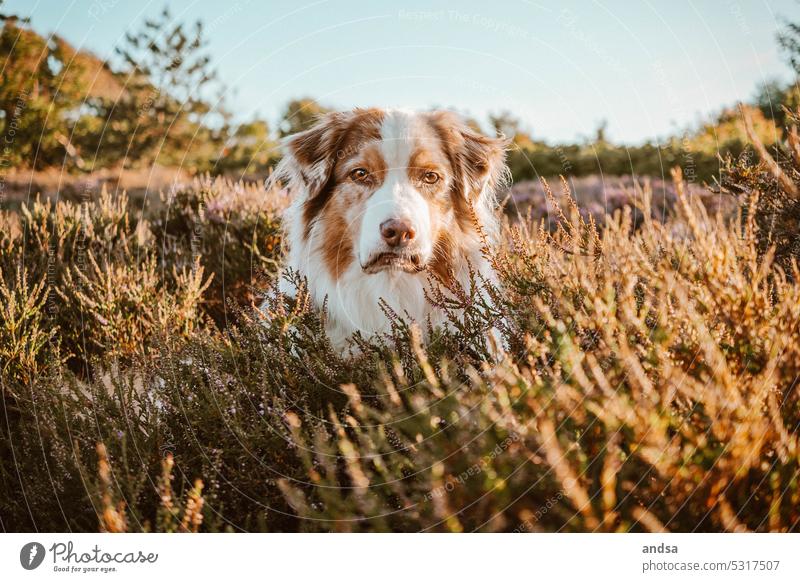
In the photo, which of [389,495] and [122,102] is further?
[122,102]

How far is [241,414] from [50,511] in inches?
32.8

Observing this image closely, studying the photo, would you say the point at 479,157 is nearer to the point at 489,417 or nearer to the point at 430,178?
the point at 430,178

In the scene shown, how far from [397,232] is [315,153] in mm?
998

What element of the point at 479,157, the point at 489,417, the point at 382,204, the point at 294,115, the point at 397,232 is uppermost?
the point at 294,115

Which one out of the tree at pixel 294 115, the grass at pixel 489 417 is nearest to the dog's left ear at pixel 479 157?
the grass at pixel 489 417

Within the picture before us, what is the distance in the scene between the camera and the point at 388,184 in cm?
292

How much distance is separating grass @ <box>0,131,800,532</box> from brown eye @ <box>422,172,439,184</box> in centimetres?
69

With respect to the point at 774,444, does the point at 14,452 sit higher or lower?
lower

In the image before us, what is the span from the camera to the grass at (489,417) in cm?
163

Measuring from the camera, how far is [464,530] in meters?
1.83

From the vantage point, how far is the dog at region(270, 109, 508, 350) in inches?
115

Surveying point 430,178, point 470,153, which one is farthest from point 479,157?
point 430,178
